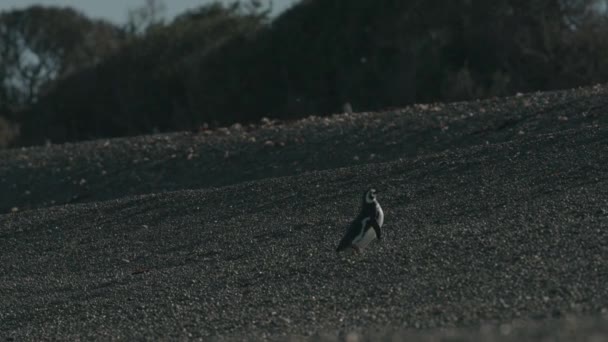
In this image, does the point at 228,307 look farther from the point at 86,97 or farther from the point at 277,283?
the point at 86,97

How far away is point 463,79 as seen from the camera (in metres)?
35.2

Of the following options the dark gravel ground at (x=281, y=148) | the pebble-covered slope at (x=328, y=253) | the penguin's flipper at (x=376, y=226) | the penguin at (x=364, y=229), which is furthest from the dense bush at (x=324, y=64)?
Result: the penguin's flipper at (x=376, y=226)

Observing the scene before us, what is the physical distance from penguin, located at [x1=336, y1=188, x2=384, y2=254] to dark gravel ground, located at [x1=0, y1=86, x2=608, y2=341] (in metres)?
0.15

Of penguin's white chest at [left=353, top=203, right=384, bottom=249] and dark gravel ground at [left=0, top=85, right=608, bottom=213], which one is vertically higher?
penguin's white chest at [left=353, top=203, right=384, bottom=249]

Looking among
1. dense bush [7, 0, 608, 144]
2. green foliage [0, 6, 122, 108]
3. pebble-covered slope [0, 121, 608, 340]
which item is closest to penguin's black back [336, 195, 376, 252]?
pebble-covered slope [0, 121, 608, 340]

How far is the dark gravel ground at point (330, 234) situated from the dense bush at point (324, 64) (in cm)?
1035

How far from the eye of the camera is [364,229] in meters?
15.2

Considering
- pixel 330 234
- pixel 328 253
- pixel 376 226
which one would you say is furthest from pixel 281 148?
pixel 376 226

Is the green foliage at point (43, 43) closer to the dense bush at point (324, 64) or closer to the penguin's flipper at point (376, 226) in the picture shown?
the dense bush at point (324, 64)

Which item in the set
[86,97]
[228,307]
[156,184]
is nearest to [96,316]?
[228,307]

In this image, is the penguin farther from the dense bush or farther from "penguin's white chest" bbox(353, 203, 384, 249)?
the dense bush

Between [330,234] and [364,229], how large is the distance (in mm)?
2086

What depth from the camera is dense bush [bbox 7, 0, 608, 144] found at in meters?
36.4

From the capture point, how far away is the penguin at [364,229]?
15.2 meters
